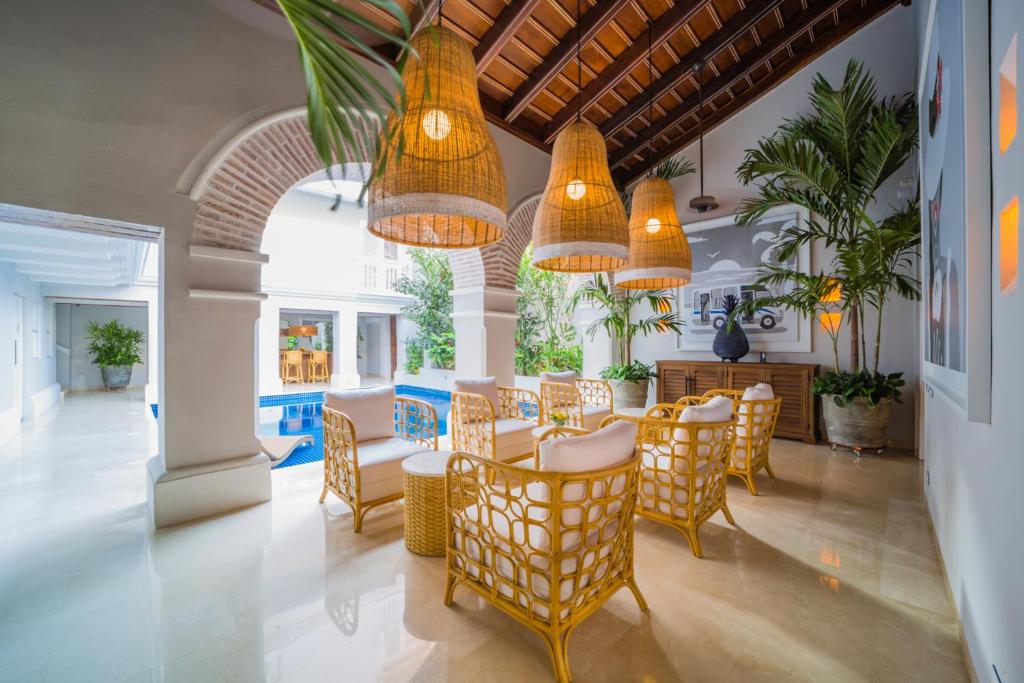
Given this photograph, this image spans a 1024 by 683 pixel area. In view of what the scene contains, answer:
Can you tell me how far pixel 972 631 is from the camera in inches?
62.8

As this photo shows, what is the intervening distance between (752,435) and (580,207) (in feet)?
7.54

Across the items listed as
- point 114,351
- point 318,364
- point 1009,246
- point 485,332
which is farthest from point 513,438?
point 114,351

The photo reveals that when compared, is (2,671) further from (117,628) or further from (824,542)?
(824,542)

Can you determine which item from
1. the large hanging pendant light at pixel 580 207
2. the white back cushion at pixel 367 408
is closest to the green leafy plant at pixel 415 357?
the white back cushion at pixel 367 408

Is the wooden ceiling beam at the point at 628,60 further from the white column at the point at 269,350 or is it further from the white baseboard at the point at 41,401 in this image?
the white baseboard at the point at 41,401

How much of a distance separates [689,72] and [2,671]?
21.7ft

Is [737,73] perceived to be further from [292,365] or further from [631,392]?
[292,365]

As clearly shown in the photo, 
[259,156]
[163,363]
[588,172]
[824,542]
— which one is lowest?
[824,542]

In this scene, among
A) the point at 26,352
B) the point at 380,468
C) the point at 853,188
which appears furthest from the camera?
the point at 26,352

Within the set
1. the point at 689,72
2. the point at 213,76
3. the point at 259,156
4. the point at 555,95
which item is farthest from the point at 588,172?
the point at 689,72

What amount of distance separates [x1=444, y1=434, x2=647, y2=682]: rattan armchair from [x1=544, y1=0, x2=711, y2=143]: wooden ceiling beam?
10.9 ft

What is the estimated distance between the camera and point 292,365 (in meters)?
12.4

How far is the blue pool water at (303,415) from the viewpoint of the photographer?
5.09 m

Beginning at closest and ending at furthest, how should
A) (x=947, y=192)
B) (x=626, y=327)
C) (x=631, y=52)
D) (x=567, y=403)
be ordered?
(x=947, y=192) < (x=631, y=52) < (x=567, y=403) < (x=626, y=327)
